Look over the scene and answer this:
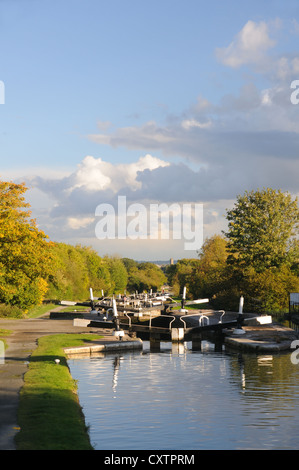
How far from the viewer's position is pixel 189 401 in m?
19.5

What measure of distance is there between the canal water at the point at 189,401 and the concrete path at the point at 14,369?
210 cm

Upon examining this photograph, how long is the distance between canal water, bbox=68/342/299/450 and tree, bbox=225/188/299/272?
3539 cm

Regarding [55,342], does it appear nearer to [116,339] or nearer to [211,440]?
[116,339]

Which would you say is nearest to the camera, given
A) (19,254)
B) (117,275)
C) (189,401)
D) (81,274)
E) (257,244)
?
(189,401)

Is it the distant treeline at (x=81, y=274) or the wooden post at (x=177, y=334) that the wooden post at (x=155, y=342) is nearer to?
the wooden post at (x=177, y=334)

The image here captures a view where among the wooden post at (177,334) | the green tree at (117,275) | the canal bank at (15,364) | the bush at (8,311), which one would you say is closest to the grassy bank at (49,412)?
the canal bank at (15,364)

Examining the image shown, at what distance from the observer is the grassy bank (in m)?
12.2

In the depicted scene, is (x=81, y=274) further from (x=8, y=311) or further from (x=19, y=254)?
(x=19, y=254)

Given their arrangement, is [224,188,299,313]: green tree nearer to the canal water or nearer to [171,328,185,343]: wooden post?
[171,328,185,343]: wooden post

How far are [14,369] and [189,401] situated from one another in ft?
22.2

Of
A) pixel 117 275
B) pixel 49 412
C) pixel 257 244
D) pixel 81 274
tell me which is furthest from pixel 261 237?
pixel 117 275

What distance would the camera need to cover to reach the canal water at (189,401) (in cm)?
1470

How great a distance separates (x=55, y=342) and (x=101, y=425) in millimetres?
16920
